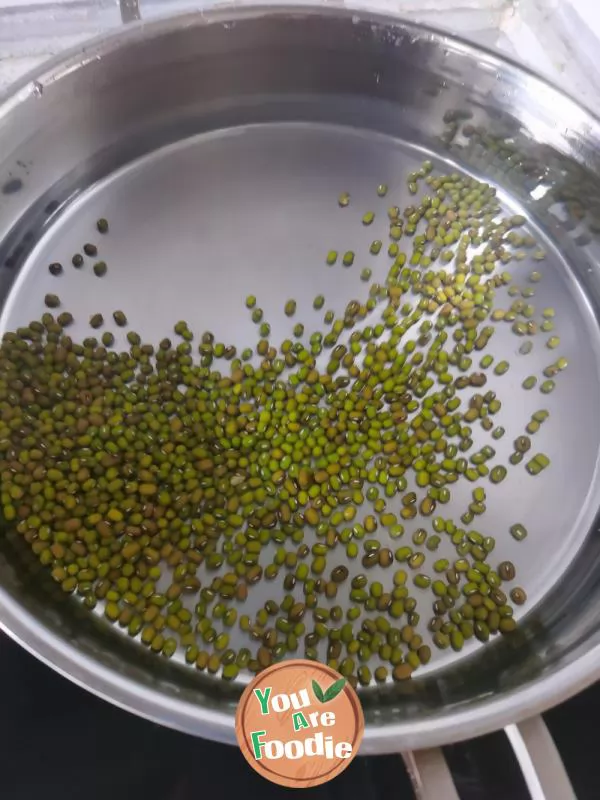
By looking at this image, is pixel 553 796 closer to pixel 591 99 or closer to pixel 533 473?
pixel 533 473

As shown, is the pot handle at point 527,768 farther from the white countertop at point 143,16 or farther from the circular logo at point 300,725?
the white countertop at point 143,16

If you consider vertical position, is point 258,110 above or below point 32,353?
above

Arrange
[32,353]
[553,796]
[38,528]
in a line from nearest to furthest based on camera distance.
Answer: [553,796] → [38,528] → [32,353]

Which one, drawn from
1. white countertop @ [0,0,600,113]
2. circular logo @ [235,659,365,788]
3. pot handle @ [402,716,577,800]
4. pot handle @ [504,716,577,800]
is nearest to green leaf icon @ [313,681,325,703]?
circular logo @ [235,659,365,788]

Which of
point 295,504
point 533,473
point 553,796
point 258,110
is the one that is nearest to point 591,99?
point 258,110

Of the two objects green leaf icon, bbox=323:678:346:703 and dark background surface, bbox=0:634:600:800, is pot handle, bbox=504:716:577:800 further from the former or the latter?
green leaf icon, bbox=323:678:346:703

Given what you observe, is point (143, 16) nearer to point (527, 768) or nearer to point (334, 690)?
point (334, 690)

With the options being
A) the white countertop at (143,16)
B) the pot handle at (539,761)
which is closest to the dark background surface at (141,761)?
the pot handle at (539,761)
